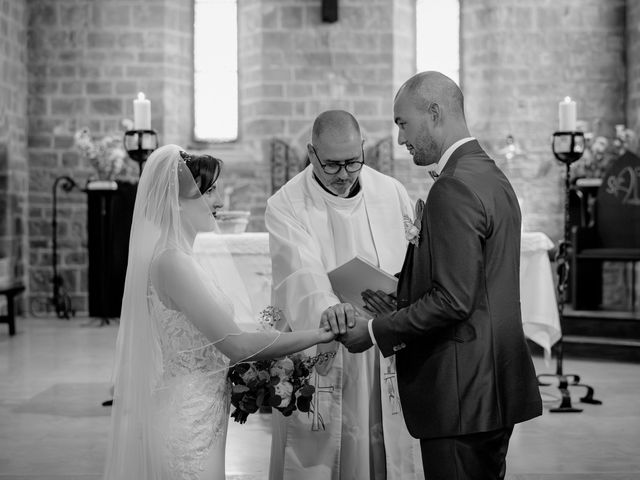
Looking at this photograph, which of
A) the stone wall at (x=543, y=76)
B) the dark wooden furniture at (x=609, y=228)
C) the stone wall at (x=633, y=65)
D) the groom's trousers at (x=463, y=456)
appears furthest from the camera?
the stone wall at (x=543, y=76)

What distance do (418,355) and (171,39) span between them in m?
8.90

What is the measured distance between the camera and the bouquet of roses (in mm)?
2551

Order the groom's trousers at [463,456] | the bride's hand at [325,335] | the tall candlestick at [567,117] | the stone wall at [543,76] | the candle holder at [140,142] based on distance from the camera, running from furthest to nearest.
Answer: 1. the stone wall at [543,76]
2. the candle holder at [140,142]
3. the tall candlestick at [567,117]
4. the bride's hand at [325,335]
5. the groom's trousers at [463,456]

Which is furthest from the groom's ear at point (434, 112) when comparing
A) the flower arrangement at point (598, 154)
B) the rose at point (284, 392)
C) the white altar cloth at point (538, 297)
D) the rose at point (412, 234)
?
the flower arrangement at point (598, 154)

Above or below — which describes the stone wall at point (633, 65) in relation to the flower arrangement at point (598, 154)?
above

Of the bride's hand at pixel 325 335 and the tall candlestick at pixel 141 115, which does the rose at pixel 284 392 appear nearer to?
the bride's hand at pixel 325 335

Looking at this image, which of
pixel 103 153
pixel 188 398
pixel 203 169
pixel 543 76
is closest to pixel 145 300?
pixel 188 398

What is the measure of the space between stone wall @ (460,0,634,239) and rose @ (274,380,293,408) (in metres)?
8.07

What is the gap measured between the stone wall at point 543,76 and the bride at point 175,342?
26.3 feet

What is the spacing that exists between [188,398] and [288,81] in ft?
26.7

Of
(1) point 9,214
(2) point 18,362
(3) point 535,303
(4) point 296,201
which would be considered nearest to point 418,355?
(4) point 296,201

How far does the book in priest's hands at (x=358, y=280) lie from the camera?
8.86ft

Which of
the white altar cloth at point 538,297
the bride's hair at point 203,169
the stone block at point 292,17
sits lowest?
the white altar cloth at point 538,297

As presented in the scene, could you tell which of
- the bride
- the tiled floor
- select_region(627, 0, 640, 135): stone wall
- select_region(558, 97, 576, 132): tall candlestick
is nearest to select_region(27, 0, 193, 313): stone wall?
the tiled floor
